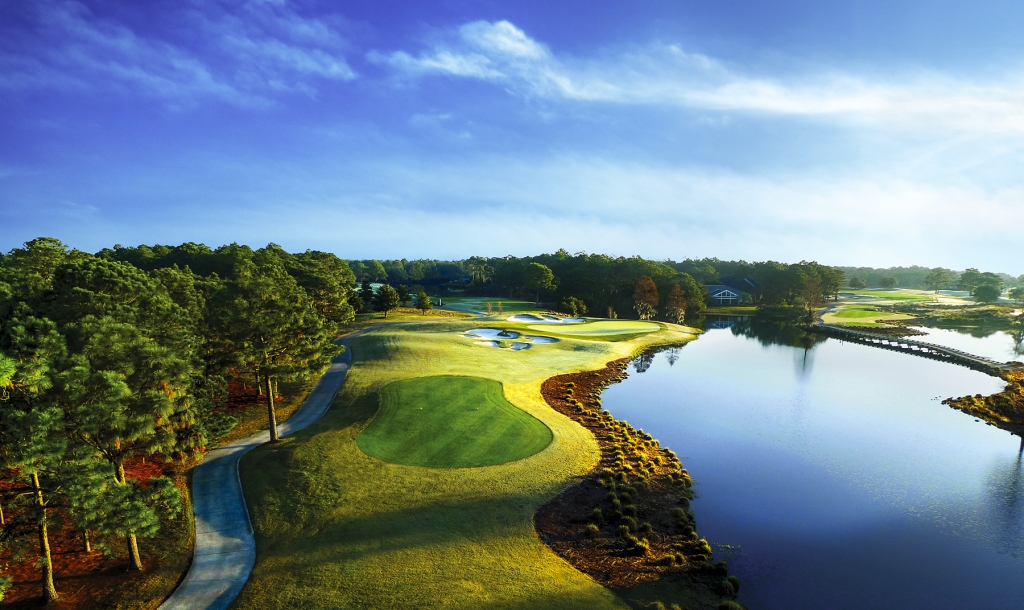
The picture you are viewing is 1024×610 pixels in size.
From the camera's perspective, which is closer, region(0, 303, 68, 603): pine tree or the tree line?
region(0, 303, 68, 603): pine tree

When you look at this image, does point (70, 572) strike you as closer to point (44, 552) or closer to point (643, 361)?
point (44, 552)

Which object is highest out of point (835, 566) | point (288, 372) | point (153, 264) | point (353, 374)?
point (153, 264)

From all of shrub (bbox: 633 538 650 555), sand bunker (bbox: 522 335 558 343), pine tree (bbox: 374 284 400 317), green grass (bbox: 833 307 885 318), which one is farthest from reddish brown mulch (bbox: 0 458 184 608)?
green grass (bbox: 833 307 885 318)

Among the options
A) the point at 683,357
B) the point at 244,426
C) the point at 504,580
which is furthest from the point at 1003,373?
the point at 244,426

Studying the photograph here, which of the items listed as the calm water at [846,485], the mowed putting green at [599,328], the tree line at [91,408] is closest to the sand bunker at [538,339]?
the mowed putting green at [599,328]

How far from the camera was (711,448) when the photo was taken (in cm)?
2784

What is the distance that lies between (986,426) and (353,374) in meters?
47.9

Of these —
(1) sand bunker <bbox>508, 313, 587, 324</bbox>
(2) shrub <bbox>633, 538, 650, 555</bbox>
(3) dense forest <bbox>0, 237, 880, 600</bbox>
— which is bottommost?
(2) shrub <bbox>633, 538, 650, 555</bbox>

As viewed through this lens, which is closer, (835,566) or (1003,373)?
(835,566)

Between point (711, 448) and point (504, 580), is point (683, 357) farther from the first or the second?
point (504, 580)

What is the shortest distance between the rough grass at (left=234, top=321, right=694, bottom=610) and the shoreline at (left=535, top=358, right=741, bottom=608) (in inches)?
30.5

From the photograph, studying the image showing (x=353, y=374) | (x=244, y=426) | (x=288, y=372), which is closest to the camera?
(x=288, y=372)

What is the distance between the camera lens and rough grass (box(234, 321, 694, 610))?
14.1 metres

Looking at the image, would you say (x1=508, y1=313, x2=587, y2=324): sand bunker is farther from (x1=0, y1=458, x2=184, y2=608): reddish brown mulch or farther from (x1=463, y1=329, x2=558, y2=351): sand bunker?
(x1=0, y1=458, x2=184, y2=608): reddish brown mulch
